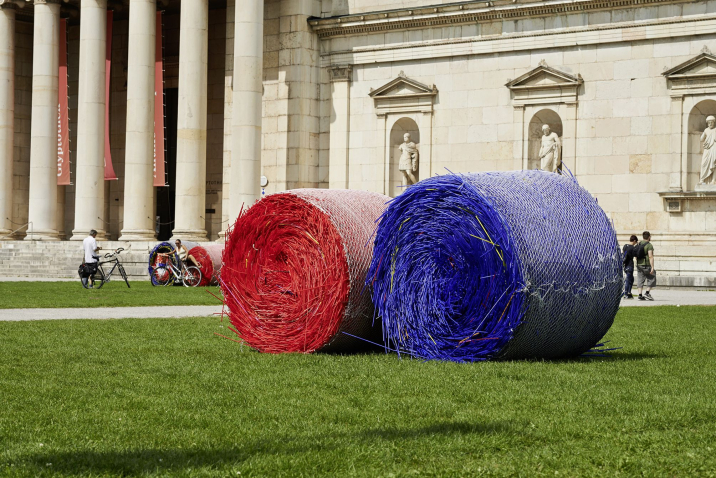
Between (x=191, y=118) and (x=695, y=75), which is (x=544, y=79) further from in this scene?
(x=191, y=118)

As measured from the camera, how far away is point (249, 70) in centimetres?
4066

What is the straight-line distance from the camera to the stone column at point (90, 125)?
44.2m

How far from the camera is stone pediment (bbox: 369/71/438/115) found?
137 feet

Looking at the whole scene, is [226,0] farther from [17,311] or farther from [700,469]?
[700,469]

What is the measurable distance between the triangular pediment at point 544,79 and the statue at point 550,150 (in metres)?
1.54

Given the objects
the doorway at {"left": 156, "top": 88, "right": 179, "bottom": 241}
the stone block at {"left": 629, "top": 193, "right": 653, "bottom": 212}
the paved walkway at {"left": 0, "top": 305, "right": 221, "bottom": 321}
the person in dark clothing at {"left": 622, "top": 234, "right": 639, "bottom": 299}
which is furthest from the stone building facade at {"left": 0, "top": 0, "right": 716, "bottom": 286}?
the paved walkway at {"left": 0, "top": 305, "right": 221, "bottom": 321}

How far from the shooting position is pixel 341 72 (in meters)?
43.9

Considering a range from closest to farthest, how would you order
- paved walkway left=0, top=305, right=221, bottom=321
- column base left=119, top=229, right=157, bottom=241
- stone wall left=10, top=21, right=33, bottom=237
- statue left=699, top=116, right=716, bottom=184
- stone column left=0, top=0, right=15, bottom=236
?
paved walkway left=0, top=305, right=221, bottom=321 → statue left=699, top=116, right=716, bottom=184 → column base left=119, top=229, right=157, bottom=241 → stone column left=0, top=0, right=15, bottom=236 → stone wall left=10, top=21, right=33, bottom=237

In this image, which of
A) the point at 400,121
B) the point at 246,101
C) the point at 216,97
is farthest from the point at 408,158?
the point at 216,97

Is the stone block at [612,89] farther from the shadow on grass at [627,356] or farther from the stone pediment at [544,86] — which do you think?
the shadow on grass at [627,356]

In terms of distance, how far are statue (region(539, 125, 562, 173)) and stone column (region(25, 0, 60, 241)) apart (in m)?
20.9

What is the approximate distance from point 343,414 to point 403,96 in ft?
110

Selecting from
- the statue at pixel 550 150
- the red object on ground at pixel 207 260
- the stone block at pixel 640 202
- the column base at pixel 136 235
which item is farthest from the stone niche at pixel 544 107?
the column base at pixel 136 235

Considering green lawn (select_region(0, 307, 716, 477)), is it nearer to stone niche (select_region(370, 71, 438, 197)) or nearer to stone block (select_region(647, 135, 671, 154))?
stone block (select_region(647, 135, 671, 154))
